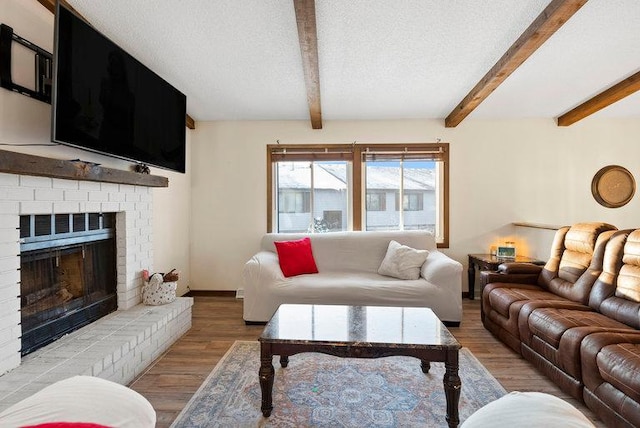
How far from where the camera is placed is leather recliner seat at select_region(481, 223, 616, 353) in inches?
101

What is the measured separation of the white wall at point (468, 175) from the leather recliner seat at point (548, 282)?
1165mm

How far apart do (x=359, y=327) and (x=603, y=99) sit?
146 inches

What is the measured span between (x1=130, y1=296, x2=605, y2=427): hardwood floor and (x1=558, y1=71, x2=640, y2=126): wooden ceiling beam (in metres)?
2.57

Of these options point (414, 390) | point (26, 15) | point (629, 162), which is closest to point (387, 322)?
point (414, 390)

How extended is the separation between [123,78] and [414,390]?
2911 mm

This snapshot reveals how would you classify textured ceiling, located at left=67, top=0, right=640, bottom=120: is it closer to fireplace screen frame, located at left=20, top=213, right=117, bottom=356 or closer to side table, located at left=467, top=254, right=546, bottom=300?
fireplace screen frame, located at left=20, top=213, right=117, bottom=356

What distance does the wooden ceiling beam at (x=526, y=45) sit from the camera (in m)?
2.19

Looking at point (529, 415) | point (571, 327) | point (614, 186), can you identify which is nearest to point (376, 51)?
point (571, 327)

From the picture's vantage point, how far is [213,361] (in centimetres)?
255

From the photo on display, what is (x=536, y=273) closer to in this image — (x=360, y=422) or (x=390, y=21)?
(x=360, y=422)

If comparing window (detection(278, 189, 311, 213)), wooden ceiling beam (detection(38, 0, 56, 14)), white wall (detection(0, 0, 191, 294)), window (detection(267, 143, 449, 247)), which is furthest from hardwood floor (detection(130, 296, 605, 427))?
wooden ceiling beam (detection(38, 0, 56, 14))

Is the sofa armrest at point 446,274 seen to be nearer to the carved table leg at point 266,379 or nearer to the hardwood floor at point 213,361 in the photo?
the hardwood floor at point 213,361

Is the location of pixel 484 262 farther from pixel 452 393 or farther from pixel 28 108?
A: pixel 28 108

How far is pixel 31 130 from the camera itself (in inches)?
82.8
